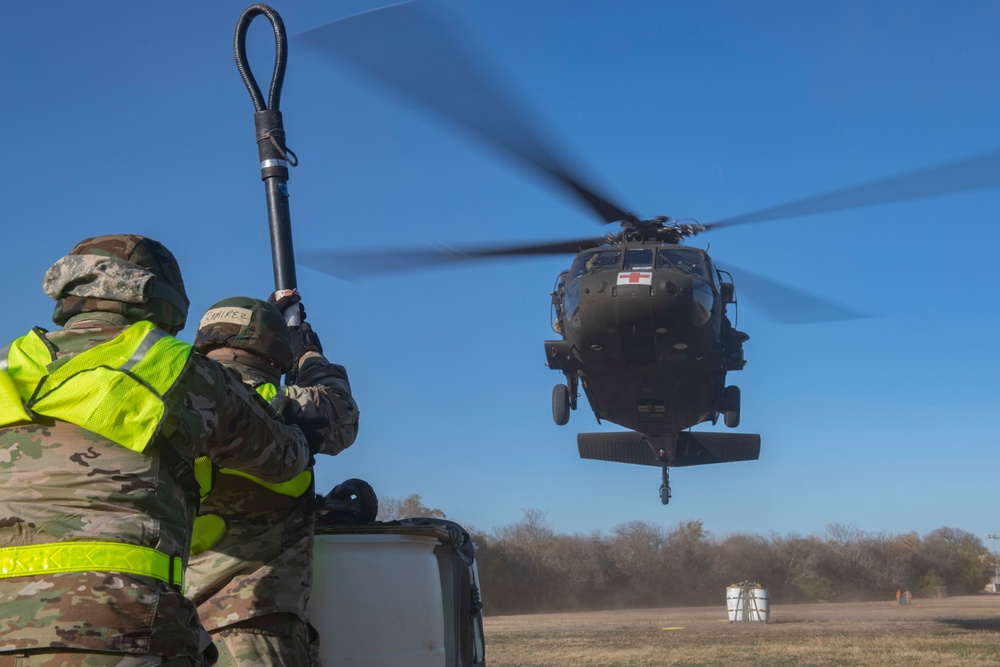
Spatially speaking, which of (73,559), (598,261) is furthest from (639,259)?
(73,559)

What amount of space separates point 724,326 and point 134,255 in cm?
1057

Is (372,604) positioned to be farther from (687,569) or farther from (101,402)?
(687,569)

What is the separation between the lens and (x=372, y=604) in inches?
107

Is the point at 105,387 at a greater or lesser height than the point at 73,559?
greater

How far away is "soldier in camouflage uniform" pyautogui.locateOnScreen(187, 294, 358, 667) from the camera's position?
256cm

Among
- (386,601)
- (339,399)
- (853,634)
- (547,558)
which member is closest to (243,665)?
(386,601)

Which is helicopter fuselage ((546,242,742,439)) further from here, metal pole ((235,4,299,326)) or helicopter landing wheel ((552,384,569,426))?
metal pole ((235,4,299,326))

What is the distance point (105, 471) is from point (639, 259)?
395 inches

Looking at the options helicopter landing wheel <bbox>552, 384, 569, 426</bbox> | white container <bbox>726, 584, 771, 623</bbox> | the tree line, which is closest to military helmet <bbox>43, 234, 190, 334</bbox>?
helicopter landing wheel <bbox>552, 384, 569, 426</bbox>

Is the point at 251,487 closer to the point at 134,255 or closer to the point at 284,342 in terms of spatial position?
the point at 284,342

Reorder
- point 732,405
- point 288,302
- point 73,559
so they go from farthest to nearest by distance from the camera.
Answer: point 732,405 < point 288,302 < point 73,559

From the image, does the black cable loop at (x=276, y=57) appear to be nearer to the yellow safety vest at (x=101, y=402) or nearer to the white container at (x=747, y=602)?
the yellow safety vest at (x=101, y=402)

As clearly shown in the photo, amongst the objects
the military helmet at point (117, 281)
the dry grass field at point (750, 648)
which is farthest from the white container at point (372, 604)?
the dry grass field at point (750, 648)

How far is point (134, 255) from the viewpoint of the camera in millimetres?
2250
